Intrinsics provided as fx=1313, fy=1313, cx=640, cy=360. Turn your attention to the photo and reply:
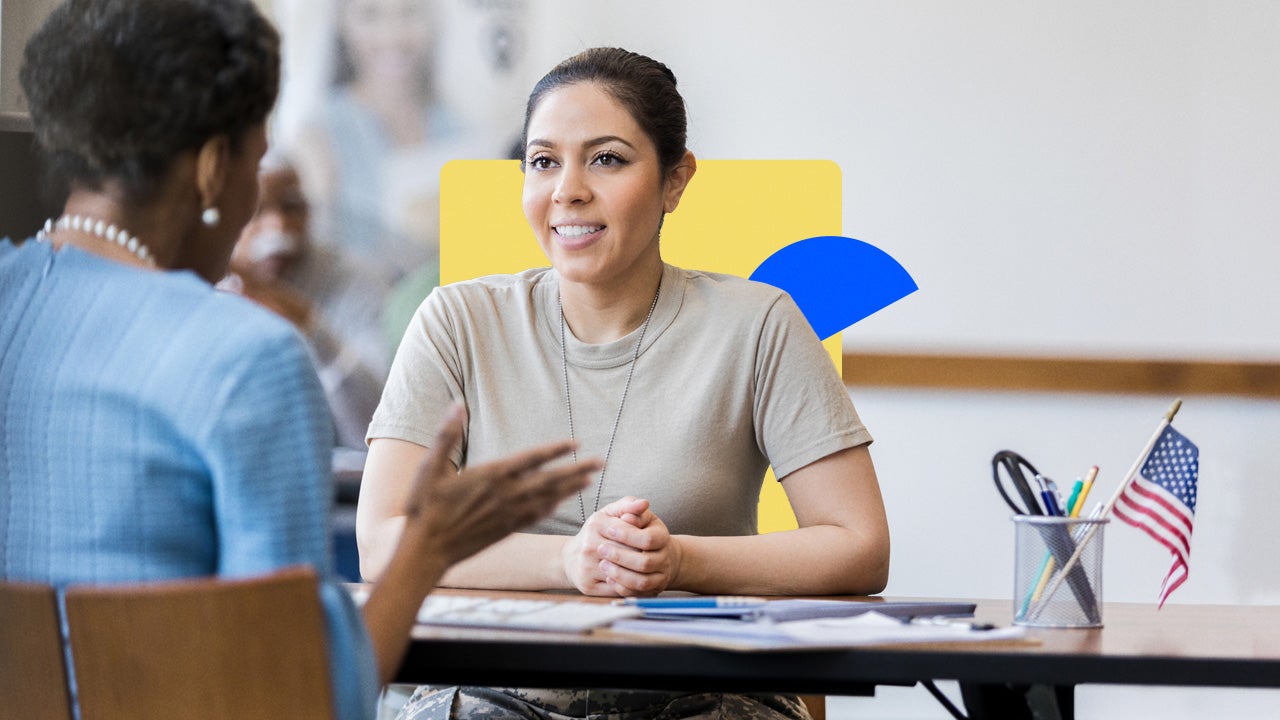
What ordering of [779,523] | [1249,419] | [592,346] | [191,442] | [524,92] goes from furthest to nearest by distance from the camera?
[524,92] < [1249,419] < [779,523] < [592,346] < [191,442]

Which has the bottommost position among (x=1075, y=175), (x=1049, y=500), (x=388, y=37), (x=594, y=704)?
(x=594, y=704)

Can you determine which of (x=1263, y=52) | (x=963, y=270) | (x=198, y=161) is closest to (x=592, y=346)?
(x=198, y=161)

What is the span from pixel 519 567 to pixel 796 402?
0.41 meters

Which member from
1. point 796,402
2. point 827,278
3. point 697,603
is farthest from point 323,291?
point 697,603

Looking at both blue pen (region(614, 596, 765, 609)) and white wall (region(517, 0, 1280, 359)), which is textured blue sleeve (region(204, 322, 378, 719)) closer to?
blue pen (region(614, 596, 765, 609))

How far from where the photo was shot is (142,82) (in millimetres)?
928

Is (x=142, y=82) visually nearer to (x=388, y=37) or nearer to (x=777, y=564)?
(x=777, y=564)

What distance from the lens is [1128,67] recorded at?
3.13 m

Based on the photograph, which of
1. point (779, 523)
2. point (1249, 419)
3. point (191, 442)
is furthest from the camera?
Result: point (1249, 419)

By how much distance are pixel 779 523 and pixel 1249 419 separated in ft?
5.40

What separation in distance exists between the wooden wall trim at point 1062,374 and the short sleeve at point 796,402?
4.74 feet

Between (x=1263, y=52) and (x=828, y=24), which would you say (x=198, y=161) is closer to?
(x=828, y=24)

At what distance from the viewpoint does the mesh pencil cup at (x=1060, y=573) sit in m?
1.17

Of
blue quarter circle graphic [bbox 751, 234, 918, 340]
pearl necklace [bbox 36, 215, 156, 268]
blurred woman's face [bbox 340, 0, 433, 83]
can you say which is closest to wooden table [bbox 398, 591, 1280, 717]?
pearl necklace [bbox 36, 215, 156, 268]
